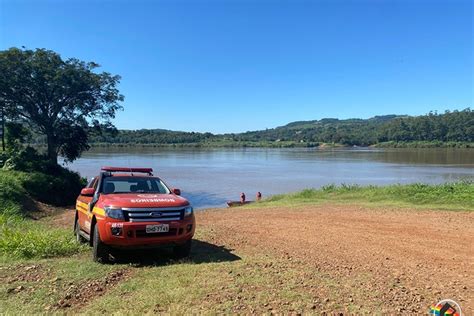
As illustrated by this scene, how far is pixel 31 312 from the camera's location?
4543mm

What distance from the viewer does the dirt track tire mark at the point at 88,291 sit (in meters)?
4.84

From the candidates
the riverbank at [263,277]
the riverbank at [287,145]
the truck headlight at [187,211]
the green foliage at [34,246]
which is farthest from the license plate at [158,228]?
the riverbank at [287,145]

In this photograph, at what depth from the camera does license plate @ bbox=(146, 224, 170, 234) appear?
6.55 meters

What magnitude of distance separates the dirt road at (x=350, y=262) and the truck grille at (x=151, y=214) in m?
1.07

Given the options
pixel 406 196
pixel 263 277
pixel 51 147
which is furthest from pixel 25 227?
pixel 51 147

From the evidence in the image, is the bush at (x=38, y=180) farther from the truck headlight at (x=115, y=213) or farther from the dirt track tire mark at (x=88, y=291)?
the dirt track tire mark at (x=88, y=291)

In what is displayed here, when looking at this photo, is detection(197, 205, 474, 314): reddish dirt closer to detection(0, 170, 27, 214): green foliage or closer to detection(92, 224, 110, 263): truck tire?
detection(92, 224, 110, 263): truck tire

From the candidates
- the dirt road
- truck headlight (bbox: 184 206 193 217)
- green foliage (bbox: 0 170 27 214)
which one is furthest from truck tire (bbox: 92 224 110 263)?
green foliage (bbox: 0 170 27 214)

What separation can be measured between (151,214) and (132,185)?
1.52 metres

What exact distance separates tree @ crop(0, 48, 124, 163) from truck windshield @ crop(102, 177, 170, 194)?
22.3 meters

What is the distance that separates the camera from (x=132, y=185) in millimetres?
7965

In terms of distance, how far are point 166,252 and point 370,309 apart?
4138mm

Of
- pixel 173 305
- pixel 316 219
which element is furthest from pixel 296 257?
pixel 316 219

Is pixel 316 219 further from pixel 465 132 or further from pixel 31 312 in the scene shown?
pixel 465 132
